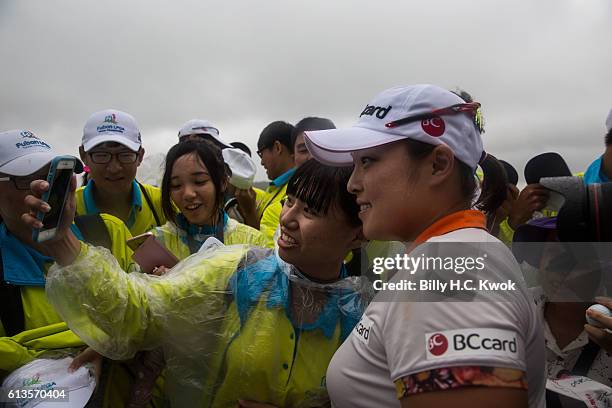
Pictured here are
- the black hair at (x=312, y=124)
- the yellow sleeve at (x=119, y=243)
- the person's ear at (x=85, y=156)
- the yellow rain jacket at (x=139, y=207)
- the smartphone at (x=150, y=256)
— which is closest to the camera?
the smartphone at (x=150, y=256)

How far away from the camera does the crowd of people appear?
111 centimetres

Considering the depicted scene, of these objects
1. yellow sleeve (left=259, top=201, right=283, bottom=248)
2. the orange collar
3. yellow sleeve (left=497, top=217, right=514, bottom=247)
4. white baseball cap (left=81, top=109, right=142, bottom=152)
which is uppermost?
white baseball cap (left=81, top=109, right=142, bottom=152)

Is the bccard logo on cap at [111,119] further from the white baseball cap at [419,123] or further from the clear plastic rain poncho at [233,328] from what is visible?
the white baseball cap at [419,123]

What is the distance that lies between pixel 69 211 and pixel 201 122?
12.1 ft

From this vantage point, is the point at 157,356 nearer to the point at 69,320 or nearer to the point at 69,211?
the point at 69,320

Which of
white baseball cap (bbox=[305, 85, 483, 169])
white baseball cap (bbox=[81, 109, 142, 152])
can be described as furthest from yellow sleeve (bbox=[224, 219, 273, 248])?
white baseball cap (bbox=[305, 85, 483, 169])

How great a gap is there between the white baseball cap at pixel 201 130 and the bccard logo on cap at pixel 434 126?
12.3ft

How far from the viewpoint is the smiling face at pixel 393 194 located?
1362 mm

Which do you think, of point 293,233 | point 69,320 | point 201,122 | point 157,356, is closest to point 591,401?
point 293,233

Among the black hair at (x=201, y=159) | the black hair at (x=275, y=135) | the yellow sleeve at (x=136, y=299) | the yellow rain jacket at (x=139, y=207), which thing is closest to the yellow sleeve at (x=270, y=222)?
the black hair at (x=201, y=159)

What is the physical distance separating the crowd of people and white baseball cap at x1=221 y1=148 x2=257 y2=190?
4.94ft

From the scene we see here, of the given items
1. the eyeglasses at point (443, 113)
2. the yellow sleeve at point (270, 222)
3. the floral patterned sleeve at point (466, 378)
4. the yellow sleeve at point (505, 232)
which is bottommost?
the yellow sleeve at point (505, 232)

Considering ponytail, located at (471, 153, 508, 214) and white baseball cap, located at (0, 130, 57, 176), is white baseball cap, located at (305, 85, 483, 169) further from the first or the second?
ponytail, located at (471, 153, 508, 214)

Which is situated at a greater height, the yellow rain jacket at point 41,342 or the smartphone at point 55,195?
the smartphone at point 55,195
